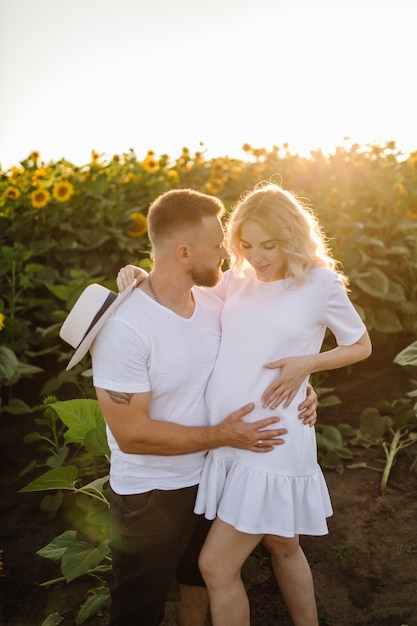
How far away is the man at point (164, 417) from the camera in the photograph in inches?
81.9

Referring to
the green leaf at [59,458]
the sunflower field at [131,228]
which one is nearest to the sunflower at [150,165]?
the sunflower field at [131,228]

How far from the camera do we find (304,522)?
7.27ft

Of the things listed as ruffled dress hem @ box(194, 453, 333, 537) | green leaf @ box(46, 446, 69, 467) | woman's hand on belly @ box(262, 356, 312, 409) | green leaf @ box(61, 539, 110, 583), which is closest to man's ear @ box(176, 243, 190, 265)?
woman's hand on belly @ box(262, 356, 312, 409)

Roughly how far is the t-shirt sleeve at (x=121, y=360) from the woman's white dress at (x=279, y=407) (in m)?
0.30

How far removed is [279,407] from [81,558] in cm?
93

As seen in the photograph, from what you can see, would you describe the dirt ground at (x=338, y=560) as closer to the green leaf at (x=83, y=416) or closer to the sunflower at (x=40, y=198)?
the green leaf at (x=83, y=416)

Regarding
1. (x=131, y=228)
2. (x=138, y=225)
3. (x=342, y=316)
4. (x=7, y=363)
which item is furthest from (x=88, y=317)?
(x=131, y=228)

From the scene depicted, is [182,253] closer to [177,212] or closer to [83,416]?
[177,212]

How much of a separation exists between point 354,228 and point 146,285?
285 centimetres

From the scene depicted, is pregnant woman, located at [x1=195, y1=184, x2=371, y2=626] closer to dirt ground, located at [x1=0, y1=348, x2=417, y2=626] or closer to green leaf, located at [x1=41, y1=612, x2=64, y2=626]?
dirt ground, located at [x1=0, y1=348, x2=417, y2=626]

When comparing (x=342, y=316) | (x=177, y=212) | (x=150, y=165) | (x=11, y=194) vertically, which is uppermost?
(x=177, y=212)

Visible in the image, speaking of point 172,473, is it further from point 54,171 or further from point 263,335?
point 54,171

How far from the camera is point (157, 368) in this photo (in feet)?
6.93

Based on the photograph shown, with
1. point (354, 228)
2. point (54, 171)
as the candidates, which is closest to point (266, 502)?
point (354, 228)
